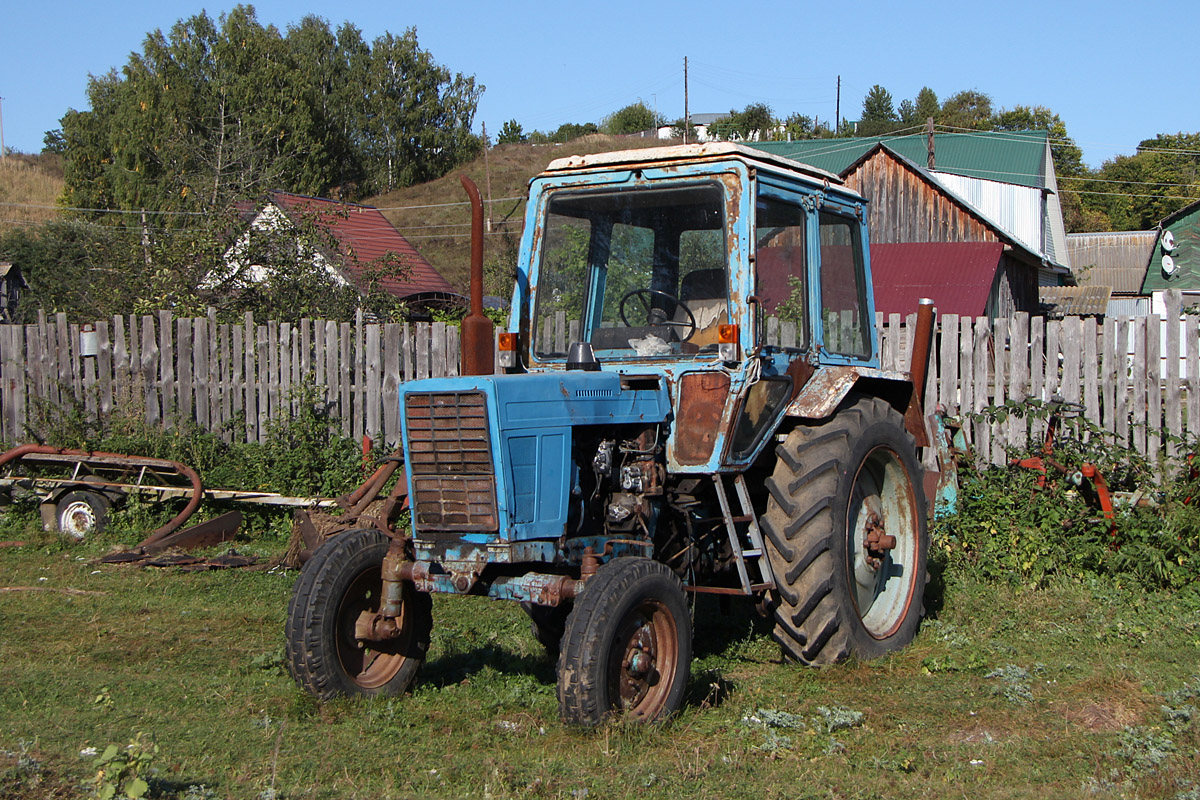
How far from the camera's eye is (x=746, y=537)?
534cm

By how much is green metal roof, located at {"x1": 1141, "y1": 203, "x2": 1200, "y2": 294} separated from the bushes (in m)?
38.2

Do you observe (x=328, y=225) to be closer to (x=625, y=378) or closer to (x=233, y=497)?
(x=233, y=497)

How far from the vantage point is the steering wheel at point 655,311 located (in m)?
5.31

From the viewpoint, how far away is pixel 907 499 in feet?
20.3

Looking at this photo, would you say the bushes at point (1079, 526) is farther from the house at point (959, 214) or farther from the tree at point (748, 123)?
the tree at point (748, 123)

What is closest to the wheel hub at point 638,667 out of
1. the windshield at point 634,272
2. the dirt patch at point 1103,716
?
the windshield at point 634,272

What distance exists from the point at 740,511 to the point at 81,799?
3225mm

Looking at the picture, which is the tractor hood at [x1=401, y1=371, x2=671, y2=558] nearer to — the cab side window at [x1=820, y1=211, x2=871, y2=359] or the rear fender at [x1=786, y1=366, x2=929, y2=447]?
the rear fender at [x1=786, y1=366, x2=929, y2=447]

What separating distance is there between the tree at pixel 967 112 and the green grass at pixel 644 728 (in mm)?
68760

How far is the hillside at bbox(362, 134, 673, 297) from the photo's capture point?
4303 centimetres

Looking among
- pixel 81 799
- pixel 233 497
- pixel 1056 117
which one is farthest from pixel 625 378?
pixel 1056 117

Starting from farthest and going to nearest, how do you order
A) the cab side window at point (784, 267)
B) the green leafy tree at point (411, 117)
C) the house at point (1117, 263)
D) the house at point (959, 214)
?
the green leafy tree at point (411, 117) → the house at point (1117, 263) → the house at point (959, 214) → the cab side window at point (784, 267)

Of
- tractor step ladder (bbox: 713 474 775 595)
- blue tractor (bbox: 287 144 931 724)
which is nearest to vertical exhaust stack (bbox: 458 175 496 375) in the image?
blue tractor (bbox: 287 144 931 724)

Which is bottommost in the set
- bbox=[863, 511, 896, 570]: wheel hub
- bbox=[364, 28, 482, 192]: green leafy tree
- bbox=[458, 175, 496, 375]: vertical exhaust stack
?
bbox=[863, 511, 896, 570]: wheel hub
